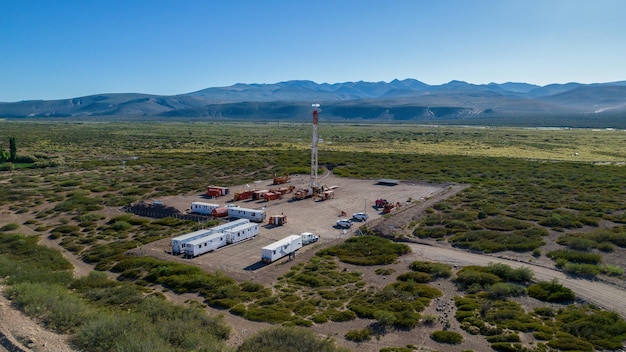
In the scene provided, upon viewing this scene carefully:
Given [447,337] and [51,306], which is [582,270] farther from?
[51,306]

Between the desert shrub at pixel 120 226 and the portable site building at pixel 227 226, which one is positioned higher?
the portable site building at pixel 227 226

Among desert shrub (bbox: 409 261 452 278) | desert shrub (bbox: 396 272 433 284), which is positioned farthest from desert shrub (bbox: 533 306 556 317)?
desert shrub (bbox: 396 272 433 284)

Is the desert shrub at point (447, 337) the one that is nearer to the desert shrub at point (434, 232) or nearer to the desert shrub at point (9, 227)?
the desert shrub at point (434, 232)

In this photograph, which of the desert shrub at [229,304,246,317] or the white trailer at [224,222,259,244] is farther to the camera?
the white trailer at [224,222,259,244]

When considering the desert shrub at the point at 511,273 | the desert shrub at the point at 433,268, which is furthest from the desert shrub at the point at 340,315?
the desert shrub at the point at 511,273

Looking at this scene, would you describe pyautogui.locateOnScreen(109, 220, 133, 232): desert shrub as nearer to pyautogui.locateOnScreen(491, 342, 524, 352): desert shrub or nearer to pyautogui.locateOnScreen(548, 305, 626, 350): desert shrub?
pyautogui.locateOnScreen(491, 342, 524, 352): desert shrub
